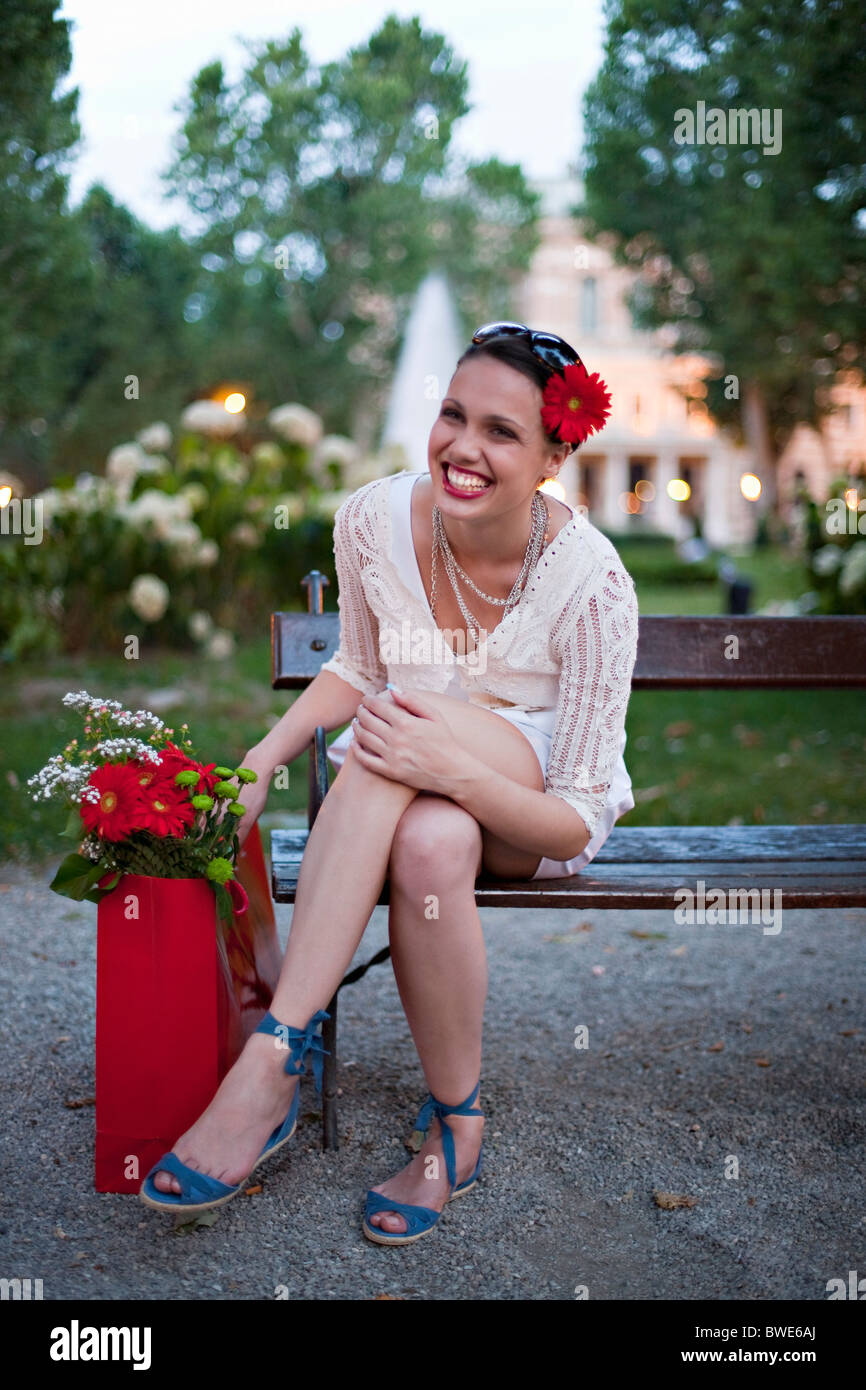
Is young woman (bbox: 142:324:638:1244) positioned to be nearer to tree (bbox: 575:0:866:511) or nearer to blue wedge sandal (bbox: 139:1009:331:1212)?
blue wedge sandal (bbox: 139:1009:331:1212)

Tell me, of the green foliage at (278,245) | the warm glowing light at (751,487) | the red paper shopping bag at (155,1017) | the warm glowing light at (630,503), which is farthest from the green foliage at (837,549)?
the warm glowing light at (630,503)

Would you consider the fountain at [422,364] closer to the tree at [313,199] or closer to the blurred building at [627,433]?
the tree at [313,199]

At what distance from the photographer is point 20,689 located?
7.45 meters

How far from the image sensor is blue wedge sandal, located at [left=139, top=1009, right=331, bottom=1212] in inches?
90.4

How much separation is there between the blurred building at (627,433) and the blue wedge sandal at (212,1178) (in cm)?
4627

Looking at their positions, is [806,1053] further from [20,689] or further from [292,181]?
[292,181]

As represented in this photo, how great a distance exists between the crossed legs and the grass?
2.93 meters

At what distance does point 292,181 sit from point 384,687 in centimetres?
2805

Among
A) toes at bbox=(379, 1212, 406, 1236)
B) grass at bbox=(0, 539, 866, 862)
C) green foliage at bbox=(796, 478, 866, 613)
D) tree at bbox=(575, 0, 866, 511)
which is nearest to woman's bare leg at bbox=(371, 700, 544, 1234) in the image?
toes at bbox=(379, 1212, 406, 1236)

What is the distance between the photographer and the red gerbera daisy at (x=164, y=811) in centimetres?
240

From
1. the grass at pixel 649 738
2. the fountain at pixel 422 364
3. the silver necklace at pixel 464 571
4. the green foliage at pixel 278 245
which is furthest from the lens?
the green foliage at pixel 278 245

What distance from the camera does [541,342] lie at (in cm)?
259

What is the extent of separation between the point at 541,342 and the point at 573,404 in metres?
0.15

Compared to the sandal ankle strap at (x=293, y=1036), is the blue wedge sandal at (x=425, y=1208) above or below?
below
